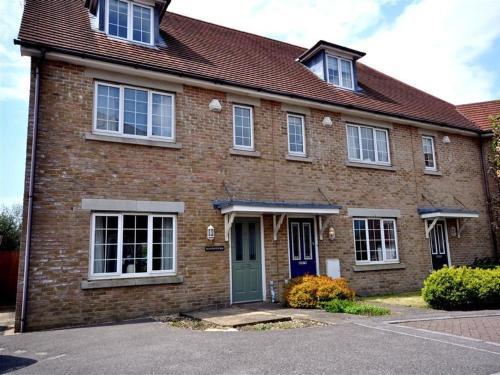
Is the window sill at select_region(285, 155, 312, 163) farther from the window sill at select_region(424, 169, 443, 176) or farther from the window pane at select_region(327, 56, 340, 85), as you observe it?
the window sill at select_region(424, 169, 443, 176)

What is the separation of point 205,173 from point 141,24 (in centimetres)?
493

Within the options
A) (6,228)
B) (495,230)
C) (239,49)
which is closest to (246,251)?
(239,49)

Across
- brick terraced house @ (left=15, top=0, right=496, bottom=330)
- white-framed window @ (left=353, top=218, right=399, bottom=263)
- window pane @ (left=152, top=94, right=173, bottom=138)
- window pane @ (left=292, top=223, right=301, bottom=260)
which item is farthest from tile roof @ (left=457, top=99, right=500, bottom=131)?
window pane @ (left=152, top=94, right=173, bottom=138)

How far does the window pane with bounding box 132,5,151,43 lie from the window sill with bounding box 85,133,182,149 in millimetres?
3461

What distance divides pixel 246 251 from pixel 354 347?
556 cm

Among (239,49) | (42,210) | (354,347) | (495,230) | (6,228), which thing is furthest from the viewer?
(6,228)

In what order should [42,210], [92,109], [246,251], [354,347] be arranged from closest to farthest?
[354,347] < [42,210] < [92,109] < [246,251]

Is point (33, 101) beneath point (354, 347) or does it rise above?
above

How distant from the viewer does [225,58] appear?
13.5 m

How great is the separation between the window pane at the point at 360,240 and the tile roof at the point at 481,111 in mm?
8656

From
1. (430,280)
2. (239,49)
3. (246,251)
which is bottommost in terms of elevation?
(430,280)

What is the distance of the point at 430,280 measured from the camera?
10789 mm

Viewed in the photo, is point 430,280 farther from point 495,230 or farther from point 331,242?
point 495,230

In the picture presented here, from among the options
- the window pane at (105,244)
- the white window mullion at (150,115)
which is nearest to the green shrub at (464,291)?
the window pane at (105,244)
